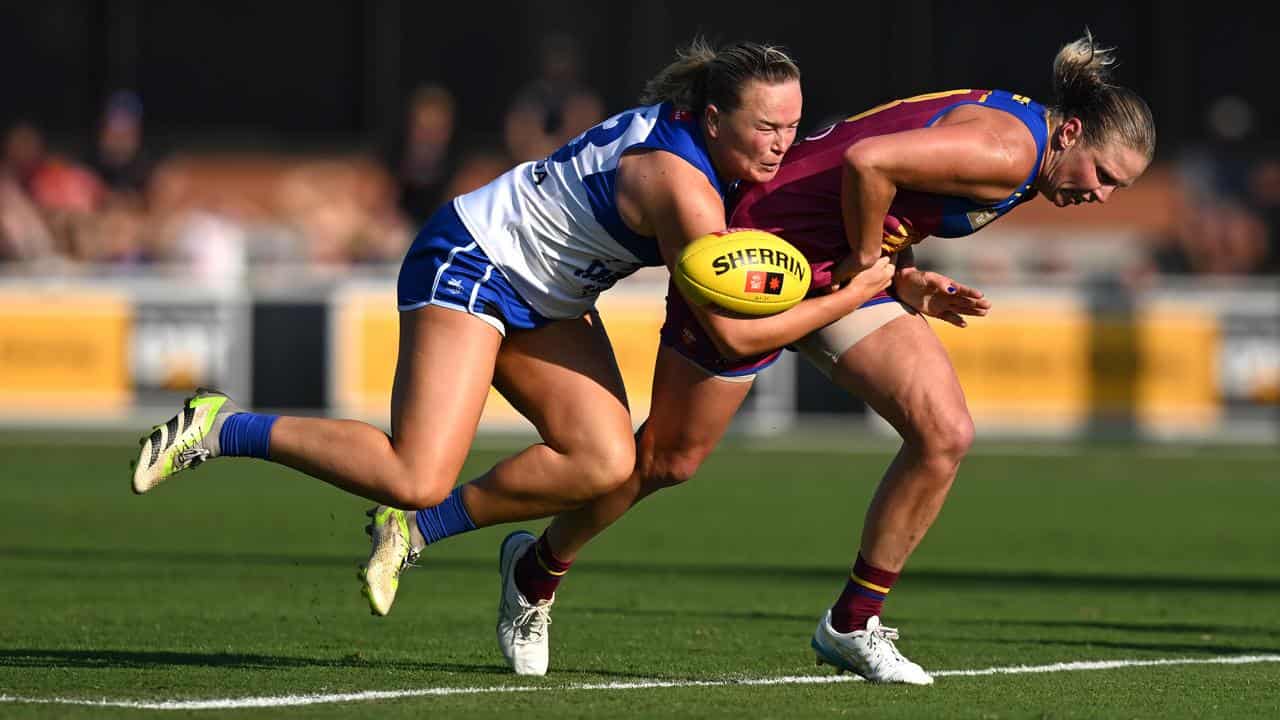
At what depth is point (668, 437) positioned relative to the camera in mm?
7105

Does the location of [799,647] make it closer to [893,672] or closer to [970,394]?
[893,672]

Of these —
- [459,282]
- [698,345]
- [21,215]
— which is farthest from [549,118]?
[459,282]

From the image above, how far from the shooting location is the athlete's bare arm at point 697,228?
643 centimetres

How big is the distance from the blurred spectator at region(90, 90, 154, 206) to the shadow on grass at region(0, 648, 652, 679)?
46.7ft

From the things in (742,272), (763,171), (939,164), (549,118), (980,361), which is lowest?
(980,361)

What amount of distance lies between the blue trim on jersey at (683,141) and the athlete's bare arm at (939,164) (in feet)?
1.37

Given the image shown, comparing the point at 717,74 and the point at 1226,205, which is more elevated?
the point at 717,74

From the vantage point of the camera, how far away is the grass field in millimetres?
6551

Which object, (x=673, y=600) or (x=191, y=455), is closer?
(x=191, y=455)

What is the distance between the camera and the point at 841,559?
11.1 metres

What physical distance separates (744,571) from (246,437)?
416 cm

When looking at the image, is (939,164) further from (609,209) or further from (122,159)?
(122,159)

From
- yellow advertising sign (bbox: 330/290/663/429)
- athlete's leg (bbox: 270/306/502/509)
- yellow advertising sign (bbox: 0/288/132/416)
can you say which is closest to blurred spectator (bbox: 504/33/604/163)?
yellow advertising sign (bbox: 330/290/663/429)

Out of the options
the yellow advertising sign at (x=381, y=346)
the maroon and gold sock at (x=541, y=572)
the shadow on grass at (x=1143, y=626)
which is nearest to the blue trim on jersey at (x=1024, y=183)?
the maroon and gold sock at (x=541, y=572)
